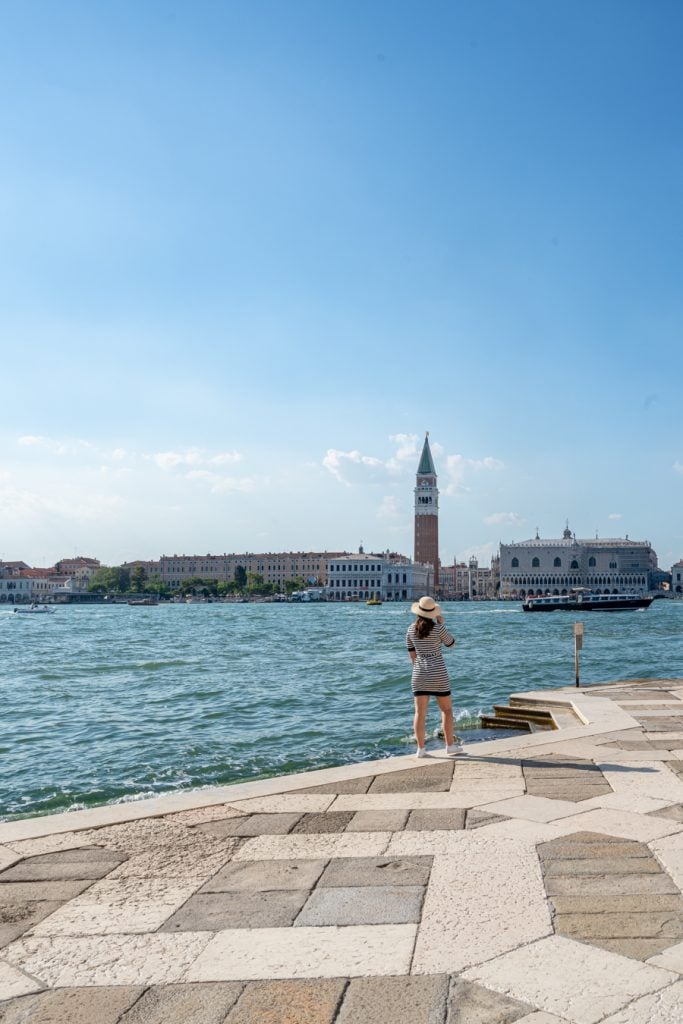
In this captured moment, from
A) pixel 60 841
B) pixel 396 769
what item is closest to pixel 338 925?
pixel 60 841

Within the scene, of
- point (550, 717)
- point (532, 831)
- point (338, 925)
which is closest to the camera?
point (338, 925)

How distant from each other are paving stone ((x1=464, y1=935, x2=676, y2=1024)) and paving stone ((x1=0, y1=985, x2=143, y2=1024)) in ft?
4.15

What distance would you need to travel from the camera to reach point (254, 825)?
5.88m

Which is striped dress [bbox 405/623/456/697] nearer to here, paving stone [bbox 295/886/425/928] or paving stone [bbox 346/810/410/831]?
paving stone [bbox 346/810/410/831]

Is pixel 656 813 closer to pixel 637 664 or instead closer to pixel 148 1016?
pixel 148 1016

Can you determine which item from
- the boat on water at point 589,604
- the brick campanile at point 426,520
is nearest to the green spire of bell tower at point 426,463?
the brick campanile at point 426,520

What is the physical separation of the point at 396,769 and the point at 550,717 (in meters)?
4.41

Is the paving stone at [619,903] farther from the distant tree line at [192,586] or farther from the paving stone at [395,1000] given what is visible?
the distant tree line at [192,586]

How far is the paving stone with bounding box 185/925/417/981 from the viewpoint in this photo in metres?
3.46

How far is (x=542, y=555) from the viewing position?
168m

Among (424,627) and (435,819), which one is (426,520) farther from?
(435,819)

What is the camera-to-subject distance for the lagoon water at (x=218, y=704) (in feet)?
38.6

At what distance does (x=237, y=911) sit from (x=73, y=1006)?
107 centimetres

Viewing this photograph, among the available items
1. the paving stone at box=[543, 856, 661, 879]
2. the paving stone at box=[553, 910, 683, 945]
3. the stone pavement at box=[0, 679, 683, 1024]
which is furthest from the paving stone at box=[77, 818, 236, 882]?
the paving stone at box=[553, 910, 683, 945]
